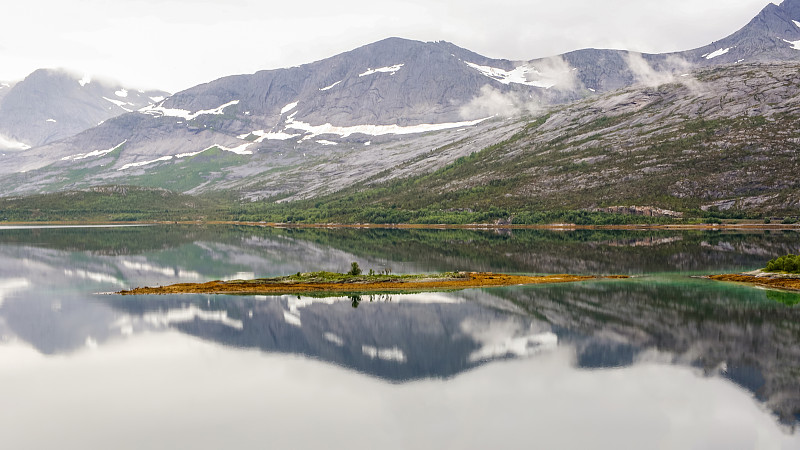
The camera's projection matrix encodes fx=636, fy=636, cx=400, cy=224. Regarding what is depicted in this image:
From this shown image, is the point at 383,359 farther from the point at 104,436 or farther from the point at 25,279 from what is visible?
the point at 25,279

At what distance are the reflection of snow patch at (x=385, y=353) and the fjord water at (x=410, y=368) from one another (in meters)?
0.27

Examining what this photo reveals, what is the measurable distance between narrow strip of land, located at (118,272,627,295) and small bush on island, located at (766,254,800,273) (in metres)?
20.1

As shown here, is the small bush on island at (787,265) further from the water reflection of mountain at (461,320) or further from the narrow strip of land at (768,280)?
the water reflection of mountain at (461,320)

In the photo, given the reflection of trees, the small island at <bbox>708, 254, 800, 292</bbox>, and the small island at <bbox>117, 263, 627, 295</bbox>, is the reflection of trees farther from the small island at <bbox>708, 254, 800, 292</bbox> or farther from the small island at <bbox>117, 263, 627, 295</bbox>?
the small island at <bbox>117, 263, 627, 295</bbox>

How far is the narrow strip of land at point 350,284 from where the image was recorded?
69750 millimetres

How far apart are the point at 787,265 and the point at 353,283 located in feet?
160

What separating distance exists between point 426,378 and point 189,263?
72.9 metres

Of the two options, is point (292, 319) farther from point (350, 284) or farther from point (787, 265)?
point (787, 265)

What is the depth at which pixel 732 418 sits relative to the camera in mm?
30688

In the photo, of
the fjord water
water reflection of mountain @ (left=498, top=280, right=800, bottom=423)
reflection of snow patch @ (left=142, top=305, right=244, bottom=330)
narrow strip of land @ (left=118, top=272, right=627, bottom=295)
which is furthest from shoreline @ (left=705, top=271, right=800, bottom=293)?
reflection of snow patch @ (left=142, top=305, right=244, bottom=330)

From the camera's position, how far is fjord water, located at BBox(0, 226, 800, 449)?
98.0 feet

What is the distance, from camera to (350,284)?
71688 mm

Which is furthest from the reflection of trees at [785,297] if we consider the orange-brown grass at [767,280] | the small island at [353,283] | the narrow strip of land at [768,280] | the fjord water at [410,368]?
the small island at [353,283]

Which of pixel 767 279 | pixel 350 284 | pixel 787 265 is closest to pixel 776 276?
pixel 767 279
